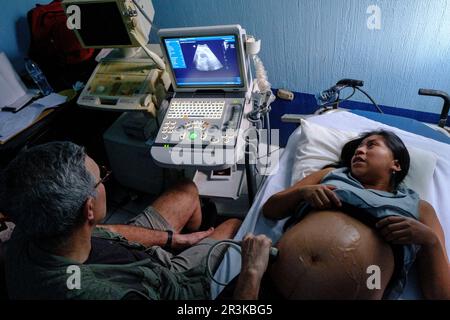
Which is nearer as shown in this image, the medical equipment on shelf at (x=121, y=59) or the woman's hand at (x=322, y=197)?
the woman's hand at (x=322, y=197)

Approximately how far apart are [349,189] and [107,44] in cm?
139

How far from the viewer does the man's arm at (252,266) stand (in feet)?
3.42

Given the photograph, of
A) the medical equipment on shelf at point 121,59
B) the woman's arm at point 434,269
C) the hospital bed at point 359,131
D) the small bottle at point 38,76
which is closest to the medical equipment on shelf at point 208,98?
the medical equipment on shelf at point 121,59

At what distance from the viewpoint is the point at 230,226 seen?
153 centimetres

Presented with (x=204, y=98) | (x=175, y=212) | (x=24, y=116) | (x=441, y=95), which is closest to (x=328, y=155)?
(x=441, y=95)

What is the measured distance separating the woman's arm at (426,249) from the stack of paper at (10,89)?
79.8 inches

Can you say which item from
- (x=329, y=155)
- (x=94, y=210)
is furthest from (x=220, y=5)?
(x=94, y=210)

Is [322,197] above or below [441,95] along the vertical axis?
below

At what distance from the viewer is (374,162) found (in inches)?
50.6

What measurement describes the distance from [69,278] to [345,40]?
1.71 m

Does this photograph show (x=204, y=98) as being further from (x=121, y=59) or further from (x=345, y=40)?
(x=345, y=40)

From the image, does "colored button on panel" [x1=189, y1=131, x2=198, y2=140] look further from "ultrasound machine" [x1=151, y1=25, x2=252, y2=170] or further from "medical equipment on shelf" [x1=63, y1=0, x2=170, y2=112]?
"medical equipment on shelf" [x1=63, y1=0, x2=170, y2=112]

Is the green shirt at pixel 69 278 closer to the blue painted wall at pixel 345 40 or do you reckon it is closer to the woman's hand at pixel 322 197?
the woman's hand at pixel 322 197

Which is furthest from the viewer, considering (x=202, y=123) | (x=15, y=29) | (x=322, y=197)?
(x=15, y=29)
